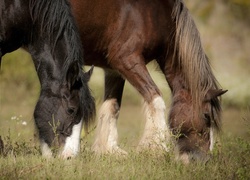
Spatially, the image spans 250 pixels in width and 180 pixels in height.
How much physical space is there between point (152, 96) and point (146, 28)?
82cm

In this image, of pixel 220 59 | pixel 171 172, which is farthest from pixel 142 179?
pixel 220 59

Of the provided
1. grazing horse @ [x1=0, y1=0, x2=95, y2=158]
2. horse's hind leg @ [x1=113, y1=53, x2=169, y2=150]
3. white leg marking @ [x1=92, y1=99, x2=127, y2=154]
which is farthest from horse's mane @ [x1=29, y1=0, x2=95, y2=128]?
white leg marking @ [x1=92, y1=99, x2=127, y2=154]

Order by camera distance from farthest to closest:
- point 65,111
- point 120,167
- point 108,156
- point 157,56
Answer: point 157,56, point 108,156, point 120,167, point 65,111

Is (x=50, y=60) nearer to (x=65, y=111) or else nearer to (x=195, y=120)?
(x=65, y=111)

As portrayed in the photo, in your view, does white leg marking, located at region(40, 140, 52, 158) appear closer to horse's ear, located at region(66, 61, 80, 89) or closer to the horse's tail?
horse's ear, located at region(66, 61, 80, 89)

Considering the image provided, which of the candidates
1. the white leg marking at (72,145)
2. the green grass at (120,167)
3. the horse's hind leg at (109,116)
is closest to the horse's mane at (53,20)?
the white leg marking at (72,145)

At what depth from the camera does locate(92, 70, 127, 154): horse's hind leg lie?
779cm

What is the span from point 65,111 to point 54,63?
0.51m

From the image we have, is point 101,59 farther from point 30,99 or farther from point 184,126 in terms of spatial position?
point 30,99

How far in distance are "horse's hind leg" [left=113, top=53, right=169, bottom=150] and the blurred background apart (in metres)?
0.27

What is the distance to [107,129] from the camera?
7875 millimetres

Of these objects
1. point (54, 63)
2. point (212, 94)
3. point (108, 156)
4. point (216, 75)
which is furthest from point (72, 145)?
point (216, 75)

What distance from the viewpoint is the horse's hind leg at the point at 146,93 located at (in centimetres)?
721

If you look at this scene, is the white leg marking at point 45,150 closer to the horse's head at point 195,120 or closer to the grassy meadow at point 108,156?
the grassy meadow at point 108,156
